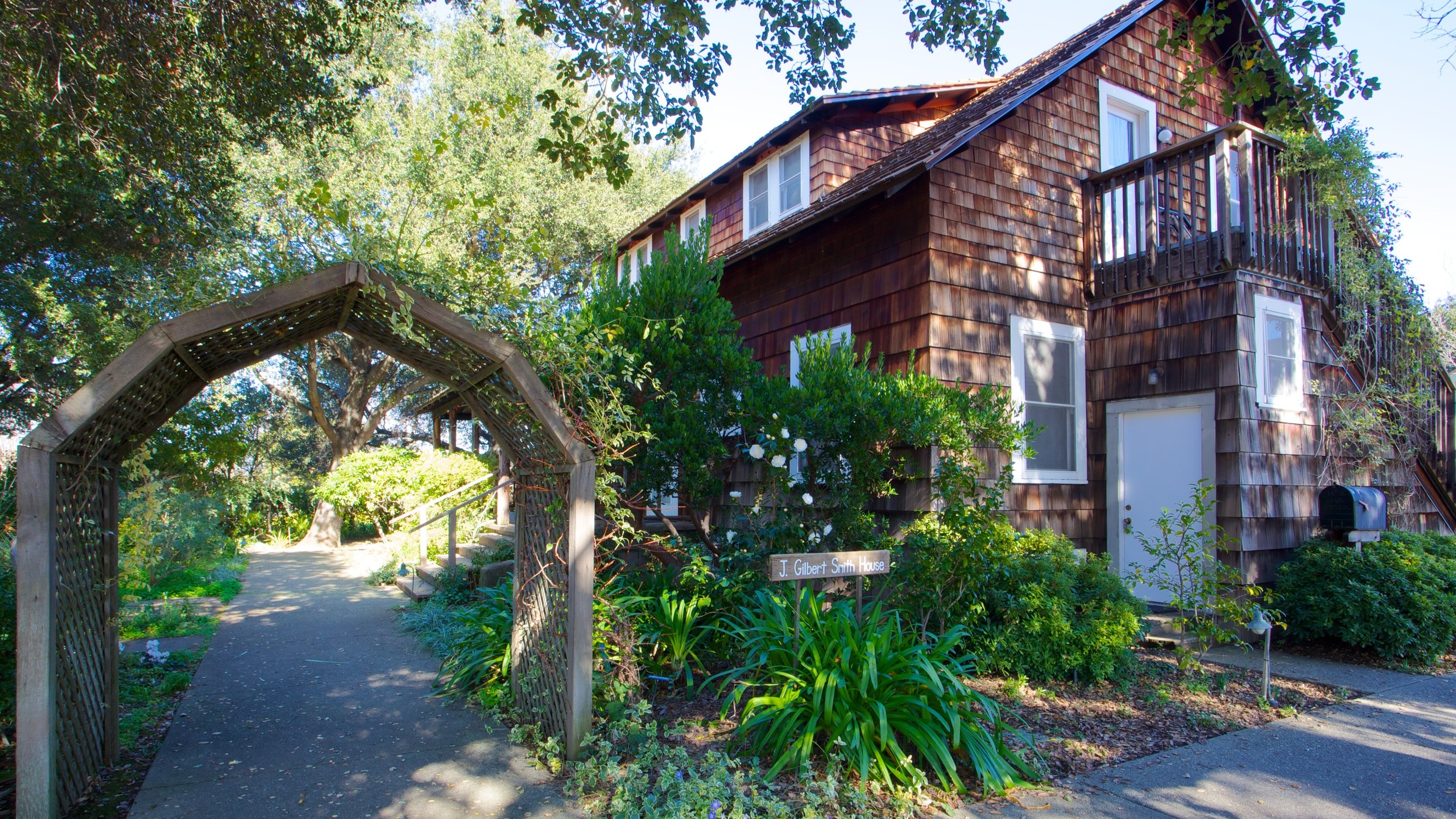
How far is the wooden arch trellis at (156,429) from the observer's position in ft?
10.8

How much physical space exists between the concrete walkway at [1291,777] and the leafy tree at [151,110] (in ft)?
16.8

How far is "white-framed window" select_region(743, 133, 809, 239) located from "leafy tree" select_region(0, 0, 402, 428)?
5237 mm

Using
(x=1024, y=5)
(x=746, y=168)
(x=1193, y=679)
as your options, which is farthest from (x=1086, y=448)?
(x=746, y=168)

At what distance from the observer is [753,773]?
3846 millimetres

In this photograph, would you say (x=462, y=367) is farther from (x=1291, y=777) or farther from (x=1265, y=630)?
(x=1265, y=630)

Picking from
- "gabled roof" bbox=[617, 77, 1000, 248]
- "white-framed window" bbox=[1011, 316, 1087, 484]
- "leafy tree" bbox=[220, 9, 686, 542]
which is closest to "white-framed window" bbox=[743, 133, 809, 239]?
"gabled roof" bbox=[617, 77, 1000, 248]

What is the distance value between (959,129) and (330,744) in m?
7.53

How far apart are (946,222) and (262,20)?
21.8 feet

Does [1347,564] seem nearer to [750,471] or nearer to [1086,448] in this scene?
[1086,448]

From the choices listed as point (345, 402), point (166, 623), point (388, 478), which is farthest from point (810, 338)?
point (345, 402)

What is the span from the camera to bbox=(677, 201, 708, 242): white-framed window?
1365 centimetres

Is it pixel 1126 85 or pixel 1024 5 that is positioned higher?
pixel 1126 85

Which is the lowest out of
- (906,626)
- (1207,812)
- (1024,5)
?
(1207,812)

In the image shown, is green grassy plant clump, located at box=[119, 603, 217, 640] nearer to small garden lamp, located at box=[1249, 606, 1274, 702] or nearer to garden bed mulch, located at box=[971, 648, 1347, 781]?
garden bed mulch, located at box=[971, 648, 1347, 781]
